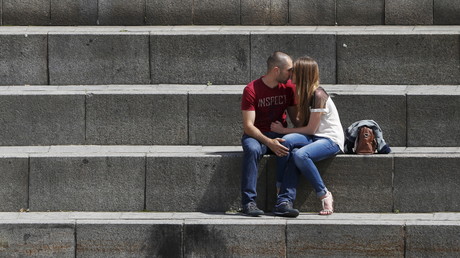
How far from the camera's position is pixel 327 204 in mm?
9383

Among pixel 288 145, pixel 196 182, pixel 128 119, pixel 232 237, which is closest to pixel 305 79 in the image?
pixel 288 145

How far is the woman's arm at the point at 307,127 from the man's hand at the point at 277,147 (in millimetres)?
176

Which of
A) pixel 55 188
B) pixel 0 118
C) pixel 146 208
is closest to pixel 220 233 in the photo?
pixel 146 208

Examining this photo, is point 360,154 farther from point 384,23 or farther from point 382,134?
point 384,23

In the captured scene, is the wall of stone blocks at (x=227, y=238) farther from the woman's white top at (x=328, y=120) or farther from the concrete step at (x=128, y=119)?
the concrete step at (x=128, y=119)

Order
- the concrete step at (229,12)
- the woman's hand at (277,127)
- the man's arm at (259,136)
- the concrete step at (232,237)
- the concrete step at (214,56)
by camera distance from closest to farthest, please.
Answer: the concrete step at (232,237) < the man's arm at (259,136) < the woman's hand at (277,127) < the concrete step at (214,56) < the concrete step at (229,12)

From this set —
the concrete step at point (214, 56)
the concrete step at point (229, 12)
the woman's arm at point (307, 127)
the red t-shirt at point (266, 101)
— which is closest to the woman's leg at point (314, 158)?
the woman's arm at point (307, 127)

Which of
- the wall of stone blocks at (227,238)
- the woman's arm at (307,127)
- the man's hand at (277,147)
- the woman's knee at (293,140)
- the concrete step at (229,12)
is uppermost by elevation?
the concrete step at (229,12)

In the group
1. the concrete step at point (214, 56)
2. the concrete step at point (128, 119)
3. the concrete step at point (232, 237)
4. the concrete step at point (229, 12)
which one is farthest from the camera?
the concrete step at point (229, 12)

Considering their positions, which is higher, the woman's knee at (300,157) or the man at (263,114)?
the man at (263,114)

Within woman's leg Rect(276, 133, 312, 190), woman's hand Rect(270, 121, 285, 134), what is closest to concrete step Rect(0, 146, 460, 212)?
woman's leg Rect(276, 133, 312, 190)

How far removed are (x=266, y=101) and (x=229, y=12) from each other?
260 cm

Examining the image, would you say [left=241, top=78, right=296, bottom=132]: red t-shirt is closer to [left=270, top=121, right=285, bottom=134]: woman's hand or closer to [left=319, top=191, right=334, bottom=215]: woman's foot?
[left=270, top=121, right=285, bottom=134]: woman's hand

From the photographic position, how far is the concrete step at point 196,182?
959cm
